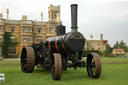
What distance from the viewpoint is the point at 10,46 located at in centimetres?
4025

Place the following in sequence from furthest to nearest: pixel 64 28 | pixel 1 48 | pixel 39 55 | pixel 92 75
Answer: pixel 1 48 → pixel 39 55 → pixel 64 28 → pixel 92 75

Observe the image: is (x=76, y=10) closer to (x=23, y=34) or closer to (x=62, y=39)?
(x=62, y=39)

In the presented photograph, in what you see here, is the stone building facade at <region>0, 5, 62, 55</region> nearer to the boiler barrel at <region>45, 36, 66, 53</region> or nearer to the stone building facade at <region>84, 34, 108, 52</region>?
the stone building facade at <region>84, 34, 108, 52</region>

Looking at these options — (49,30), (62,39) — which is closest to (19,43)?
(49,30)

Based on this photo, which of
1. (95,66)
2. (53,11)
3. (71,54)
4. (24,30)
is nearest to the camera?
(95,66)

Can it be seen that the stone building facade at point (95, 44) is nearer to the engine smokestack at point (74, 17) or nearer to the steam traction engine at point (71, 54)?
the steam traction engine at point (71, 54)

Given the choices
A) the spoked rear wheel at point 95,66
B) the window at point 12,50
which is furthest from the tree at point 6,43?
the spoked rear wheel at point 95,66

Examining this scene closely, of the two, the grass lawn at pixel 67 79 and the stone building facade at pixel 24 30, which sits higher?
the stone building facade at pixel 24 30

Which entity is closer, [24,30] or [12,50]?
[12,50]

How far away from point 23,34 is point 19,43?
2.11 m

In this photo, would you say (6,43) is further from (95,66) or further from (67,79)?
(95,66)

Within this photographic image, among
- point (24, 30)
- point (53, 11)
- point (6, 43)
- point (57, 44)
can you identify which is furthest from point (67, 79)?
point (53, 11)

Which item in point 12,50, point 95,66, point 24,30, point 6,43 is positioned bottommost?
point 12,50

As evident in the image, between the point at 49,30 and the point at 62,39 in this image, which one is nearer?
the point at 62,39
